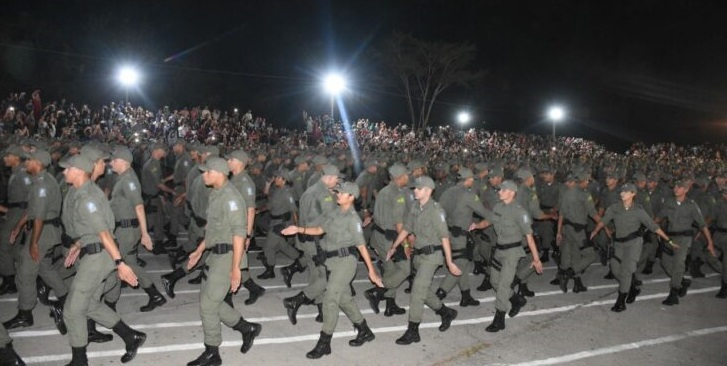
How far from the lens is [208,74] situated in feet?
109

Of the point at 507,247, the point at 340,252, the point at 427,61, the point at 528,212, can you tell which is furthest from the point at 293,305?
the point at 427,61

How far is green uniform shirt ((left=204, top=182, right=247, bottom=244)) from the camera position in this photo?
5551mm

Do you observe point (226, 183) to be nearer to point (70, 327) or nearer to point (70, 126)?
point (70, 327)

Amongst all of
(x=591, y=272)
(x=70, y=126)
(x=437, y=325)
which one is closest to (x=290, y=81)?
(x=70, y=126)

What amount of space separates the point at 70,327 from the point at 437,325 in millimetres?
4305

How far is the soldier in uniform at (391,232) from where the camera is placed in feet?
24.4

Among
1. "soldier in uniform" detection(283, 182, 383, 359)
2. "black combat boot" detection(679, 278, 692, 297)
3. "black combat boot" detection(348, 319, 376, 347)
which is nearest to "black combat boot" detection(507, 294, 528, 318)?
"black combat boot" detection(348, 319, 376, 347)

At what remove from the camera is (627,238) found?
8.15 meters

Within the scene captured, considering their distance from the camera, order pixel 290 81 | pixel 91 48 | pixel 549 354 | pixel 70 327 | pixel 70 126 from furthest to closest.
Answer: pixel 290 81, pixel 91 48, pixel 70 126, pixel 549 354, pixel 70 327

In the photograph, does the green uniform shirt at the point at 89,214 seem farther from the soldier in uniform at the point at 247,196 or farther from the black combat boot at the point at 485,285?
the black combat boot at the point at 485,285

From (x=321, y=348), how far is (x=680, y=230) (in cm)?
635

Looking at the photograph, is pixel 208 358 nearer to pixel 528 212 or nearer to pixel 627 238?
pixel 528 212

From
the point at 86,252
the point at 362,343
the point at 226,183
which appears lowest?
the point at 362,343

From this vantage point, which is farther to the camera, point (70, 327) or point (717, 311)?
point (717, 311)
